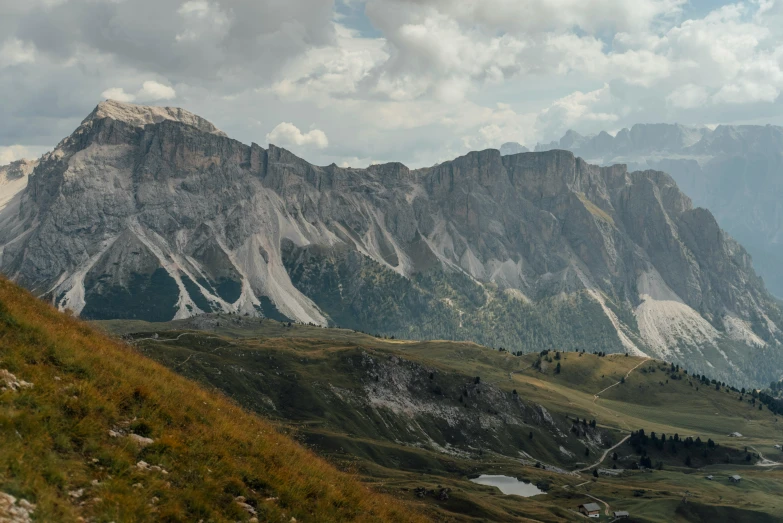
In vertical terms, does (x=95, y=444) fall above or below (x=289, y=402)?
above

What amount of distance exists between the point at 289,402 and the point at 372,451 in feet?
121

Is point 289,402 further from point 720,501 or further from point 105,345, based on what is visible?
point 105,345

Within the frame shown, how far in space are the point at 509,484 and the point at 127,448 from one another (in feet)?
508

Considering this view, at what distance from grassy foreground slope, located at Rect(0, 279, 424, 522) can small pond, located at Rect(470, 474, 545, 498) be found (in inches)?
5420

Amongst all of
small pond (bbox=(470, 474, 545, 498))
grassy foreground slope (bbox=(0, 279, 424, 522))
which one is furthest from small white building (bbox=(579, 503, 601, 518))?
grassy foreground slope (bbox=(0, 279, 424, 522))

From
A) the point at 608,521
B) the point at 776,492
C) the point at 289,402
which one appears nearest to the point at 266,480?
the point at 608,521

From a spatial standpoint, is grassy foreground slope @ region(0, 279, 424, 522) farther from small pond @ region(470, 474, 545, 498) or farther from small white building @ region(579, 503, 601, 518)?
small pond @ region(470, 474, 545, 498)

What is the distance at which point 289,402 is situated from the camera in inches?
7101

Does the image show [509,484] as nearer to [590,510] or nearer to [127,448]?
[590,510]

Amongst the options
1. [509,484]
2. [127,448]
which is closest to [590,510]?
[509,484]

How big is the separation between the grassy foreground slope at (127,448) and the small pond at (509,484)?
13766 centimetres

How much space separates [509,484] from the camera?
530ft

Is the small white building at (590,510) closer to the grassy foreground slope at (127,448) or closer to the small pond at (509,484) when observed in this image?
the small pond at (509,484)

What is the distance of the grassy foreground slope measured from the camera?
1798 cm
